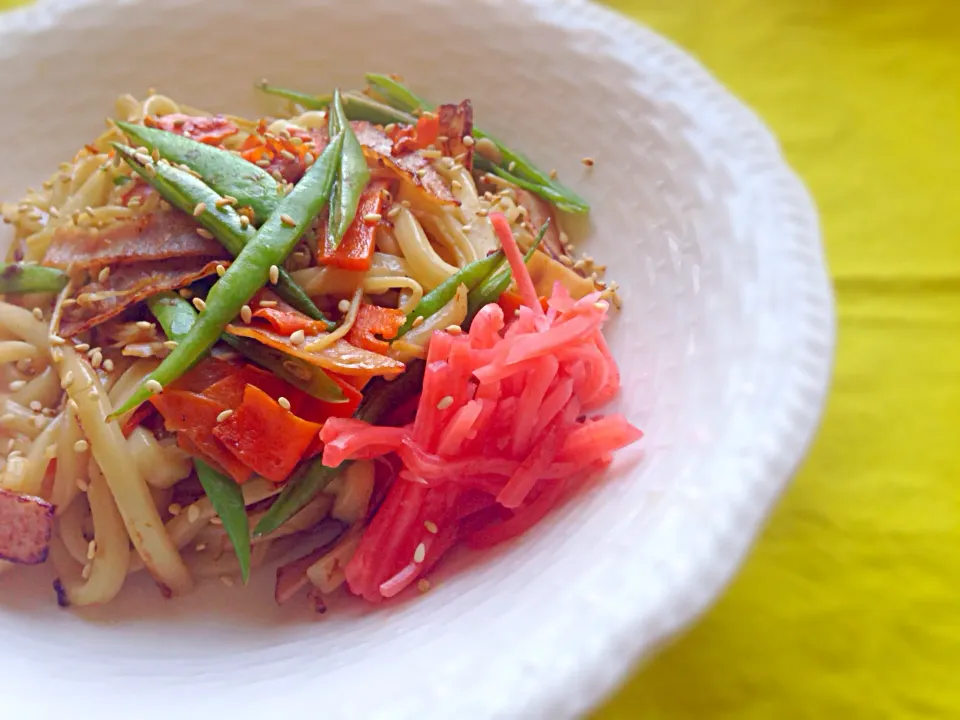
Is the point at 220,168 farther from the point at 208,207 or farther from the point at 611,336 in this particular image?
the point at 611,336

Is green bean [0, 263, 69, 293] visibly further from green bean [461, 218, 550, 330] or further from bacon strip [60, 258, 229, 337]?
green bean [461, 218, 550, 330]

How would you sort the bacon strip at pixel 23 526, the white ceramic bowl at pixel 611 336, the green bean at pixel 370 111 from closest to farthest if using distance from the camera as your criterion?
1. the white ceramic bowl at pixel 611 336
2. the bacon strip at pixel 23 526
3. the green bean at pixel 370 111

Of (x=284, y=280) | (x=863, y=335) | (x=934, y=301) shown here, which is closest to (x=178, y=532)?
(x=284, y=280)

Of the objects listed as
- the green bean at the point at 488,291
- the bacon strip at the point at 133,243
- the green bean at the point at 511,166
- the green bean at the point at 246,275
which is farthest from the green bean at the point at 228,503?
the green bean at the point at 511,166

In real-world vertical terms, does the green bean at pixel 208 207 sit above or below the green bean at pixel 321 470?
above

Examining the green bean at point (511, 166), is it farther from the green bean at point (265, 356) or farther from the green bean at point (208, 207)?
the green bean at point (265, 356)

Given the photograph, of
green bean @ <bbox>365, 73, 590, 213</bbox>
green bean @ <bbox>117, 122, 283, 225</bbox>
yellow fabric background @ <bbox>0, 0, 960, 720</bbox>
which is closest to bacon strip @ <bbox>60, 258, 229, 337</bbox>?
green bean @ <bbox>117, 122, 283, 225</bbox>
